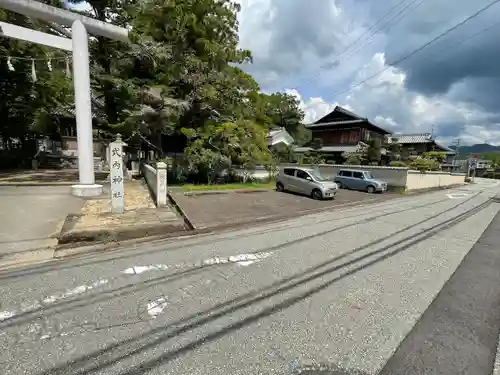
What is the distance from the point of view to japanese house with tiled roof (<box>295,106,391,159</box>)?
35.4 metres

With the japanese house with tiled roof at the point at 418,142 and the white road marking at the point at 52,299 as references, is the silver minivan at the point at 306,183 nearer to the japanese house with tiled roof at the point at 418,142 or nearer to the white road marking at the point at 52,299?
the white road marking at the point at 52,299

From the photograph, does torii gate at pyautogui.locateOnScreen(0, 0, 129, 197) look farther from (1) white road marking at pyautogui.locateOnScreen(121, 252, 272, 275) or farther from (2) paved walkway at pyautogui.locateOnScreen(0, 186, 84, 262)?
(1) white road marking at pyautogui.locateOnScreen(121, 252, 272, 275)

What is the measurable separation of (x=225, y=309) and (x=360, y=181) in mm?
17209

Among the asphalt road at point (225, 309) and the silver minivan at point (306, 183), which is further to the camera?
the silver minivan at point (306, 183)

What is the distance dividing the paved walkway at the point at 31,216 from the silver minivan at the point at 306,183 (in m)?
10.2

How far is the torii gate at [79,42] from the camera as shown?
9.20m

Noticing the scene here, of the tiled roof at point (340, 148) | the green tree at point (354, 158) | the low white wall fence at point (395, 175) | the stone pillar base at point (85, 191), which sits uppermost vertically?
the tiled roof at point (340, 148)

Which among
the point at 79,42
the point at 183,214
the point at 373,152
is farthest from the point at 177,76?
the point at 373,152

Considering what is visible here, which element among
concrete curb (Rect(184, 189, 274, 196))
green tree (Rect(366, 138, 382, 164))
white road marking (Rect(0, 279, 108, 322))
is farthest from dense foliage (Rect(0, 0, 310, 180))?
green tree (Rect(366, 138, 382, 164))

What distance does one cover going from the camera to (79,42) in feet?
32.5

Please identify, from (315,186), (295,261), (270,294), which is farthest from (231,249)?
(315,186)

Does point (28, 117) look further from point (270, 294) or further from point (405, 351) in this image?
point (405, 351)

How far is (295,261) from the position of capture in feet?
15.2

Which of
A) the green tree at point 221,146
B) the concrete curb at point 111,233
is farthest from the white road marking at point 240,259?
the green tree at point 221,146
